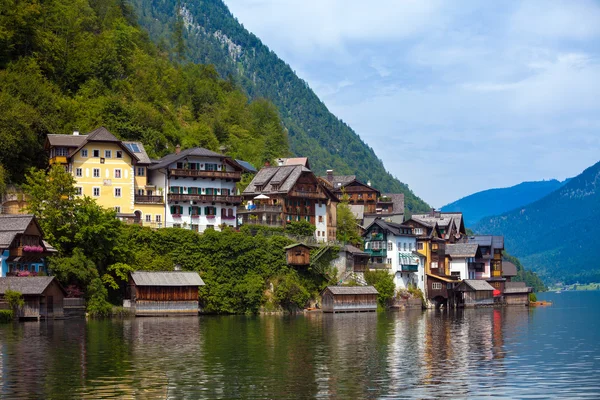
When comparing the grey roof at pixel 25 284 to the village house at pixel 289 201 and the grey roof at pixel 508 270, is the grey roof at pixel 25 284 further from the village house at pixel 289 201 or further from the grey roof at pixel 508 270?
the grey roof at pixel 508 270

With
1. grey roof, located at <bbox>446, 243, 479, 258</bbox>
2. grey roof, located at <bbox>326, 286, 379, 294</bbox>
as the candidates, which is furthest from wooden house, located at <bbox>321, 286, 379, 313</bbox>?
grey roof, located at <bbox>446, 243, 479, 258</bbox>

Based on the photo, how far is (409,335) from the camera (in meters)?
73.4

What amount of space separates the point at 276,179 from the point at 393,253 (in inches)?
806

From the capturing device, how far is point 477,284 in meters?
139

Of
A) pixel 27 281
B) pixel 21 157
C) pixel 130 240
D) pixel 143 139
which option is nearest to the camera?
pixel 27 281

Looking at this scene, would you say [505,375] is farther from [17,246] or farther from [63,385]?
[17,246]

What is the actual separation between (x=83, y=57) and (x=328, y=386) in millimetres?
102807

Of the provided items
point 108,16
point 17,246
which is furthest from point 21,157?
point 108,16

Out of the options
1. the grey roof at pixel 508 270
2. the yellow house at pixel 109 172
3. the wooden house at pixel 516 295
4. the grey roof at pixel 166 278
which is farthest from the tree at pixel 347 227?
the grey roof at pixel 508 270

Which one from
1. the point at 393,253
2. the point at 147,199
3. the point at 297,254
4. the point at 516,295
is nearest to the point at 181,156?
the point at 147,199

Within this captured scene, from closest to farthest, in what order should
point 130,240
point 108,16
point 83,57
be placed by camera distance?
point 130,240 < point 83,57 < point 108,16

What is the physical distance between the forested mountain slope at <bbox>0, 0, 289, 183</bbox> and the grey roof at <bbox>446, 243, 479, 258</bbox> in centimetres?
3613

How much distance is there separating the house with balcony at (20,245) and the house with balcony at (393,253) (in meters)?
56.3

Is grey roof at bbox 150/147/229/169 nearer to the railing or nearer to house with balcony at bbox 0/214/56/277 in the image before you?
the railing
